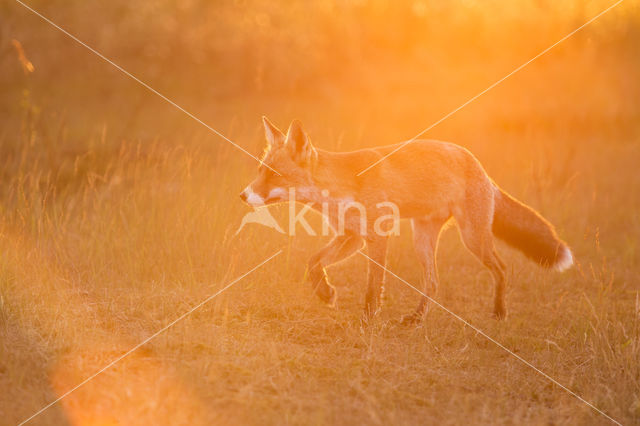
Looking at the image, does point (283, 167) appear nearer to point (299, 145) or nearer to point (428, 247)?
point (299, 145)

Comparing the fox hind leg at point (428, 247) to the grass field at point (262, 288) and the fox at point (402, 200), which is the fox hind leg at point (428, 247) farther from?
the grass field at point (262, 288)

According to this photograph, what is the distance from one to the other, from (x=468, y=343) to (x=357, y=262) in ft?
7.38

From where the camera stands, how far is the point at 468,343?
4.77 metres

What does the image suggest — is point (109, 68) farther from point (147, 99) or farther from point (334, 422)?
point (334, 422)

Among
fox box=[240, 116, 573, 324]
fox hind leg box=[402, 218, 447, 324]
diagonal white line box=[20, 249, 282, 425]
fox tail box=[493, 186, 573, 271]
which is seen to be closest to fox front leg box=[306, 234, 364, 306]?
fox box=[240, 116, 573, 324]

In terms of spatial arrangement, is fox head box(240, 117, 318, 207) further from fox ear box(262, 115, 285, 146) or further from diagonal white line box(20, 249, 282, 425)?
diagonal white line box(20, 249, 282, 425)

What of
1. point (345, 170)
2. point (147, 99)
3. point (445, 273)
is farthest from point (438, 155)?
point (147, 99)

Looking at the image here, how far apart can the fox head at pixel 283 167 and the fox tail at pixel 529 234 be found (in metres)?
2.17

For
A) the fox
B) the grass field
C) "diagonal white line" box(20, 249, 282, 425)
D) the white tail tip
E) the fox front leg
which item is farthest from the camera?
the white tail tip

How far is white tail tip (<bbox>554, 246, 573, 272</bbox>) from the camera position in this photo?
18.0 ft

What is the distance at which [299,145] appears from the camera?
5027mm

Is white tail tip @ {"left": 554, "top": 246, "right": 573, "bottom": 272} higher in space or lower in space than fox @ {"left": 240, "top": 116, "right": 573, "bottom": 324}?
lower

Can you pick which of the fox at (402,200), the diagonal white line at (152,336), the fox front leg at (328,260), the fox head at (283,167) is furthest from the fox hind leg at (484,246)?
the diagonal white line at (152,336)

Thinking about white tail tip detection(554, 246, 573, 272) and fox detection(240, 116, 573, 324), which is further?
white tail tip detection(554, 246, 573, 272)
